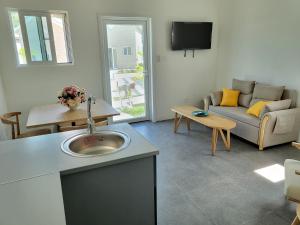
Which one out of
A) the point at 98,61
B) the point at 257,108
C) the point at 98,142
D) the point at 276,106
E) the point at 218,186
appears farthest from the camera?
the point at 98,61

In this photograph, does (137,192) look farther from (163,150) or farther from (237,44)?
(237,44)

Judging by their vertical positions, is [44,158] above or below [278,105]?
above

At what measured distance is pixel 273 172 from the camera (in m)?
2.86

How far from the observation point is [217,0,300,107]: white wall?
371 cm

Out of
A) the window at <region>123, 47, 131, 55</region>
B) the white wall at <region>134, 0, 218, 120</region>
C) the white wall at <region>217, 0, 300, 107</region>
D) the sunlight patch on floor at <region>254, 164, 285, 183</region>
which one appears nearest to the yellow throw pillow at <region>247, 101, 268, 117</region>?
the white wall at <region>217, 0, 300, 107</region>

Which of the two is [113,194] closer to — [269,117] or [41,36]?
[269,117]

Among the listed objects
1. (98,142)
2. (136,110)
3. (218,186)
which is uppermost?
(98,142)

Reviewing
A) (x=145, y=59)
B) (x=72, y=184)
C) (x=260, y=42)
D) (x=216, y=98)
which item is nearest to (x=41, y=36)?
(x=145, y=59)

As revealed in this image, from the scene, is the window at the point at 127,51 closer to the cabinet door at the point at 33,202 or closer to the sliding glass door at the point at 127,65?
the sliding glass door at the point at 127,65

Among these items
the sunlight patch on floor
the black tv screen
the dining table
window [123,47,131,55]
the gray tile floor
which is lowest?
the gray tile floor

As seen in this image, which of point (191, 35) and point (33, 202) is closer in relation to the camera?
point (33, 202)

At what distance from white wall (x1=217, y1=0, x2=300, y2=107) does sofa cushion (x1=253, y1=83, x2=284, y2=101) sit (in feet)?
0.64

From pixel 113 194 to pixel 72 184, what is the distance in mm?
274

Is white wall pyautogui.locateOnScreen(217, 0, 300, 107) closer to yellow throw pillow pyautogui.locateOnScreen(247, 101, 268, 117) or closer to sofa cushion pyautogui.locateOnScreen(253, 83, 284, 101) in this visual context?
sofa cushion pyautogui.locateOnScreen(253, 83, 284, 101)
